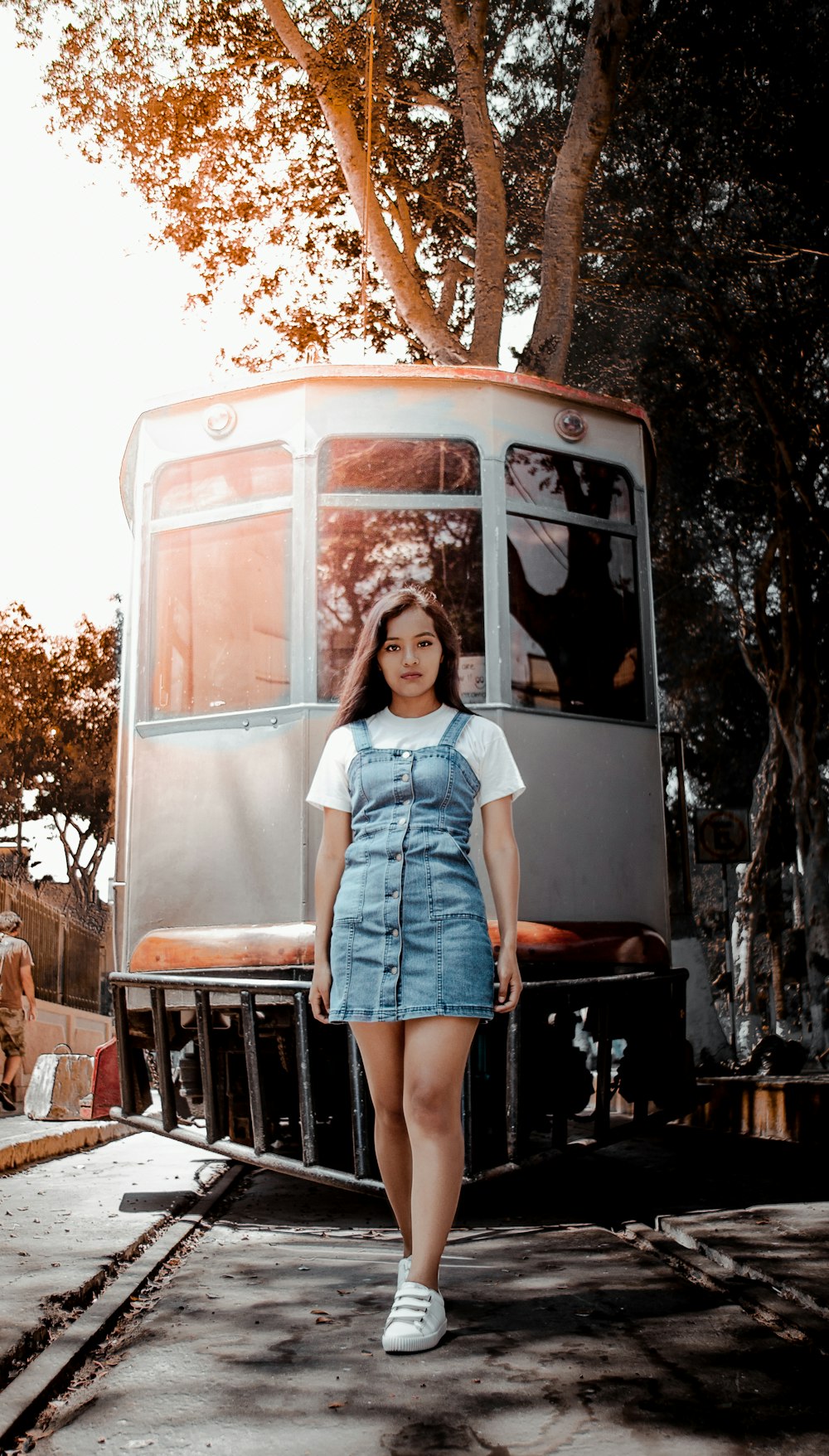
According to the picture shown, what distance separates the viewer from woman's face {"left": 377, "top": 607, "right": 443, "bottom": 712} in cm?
378

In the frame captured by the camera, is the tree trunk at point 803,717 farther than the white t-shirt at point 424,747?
Yes

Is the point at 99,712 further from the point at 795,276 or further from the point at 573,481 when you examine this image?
the point at 573,481

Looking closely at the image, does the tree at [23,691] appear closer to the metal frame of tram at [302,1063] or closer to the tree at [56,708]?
the tree at [56,708]

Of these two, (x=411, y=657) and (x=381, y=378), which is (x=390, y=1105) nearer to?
(x=411, y=657)

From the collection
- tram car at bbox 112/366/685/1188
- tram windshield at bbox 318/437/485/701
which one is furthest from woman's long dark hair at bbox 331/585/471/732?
tram windshield at bbox 318/437/485/701

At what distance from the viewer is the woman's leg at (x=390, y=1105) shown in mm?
3609

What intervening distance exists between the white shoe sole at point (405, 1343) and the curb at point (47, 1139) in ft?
14.6

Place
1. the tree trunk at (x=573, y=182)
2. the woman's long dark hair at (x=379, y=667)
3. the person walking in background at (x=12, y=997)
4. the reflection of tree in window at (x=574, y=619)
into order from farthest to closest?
the person walking in background at (x=12, y=997)
the tree trunk at (x=573, y=182)
the reflection of tree in window at (x=574, y=619)
the woman's long dark hair at (x=379, y=667)

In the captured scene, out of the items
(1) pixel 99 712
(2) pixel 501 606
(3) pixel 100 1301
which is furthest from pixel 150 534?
(1) pixel 99 712

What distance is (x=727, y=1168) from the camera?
8.00 m

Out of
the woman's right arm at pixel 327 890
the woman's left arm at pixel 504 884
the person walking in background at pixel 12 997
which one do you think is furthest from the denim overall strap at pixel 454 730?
the person walking in background at pixel 12 997

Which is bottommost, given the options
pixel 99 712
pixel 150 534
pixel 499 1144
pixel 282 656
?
Result: pixel 499 1144

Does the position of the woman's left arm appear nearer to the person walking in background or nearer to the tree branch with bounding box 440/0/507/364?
the tree branch with bounding box 440/0/507/364

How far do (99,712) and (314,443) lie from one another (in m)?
25.6
